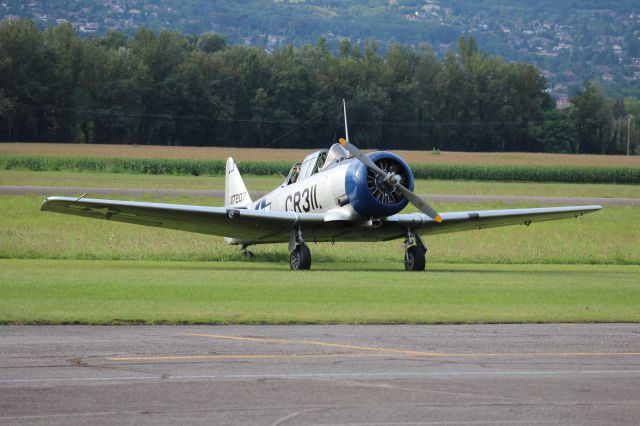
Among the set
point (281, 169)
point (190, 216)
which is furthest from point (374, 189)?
point (281, 169)

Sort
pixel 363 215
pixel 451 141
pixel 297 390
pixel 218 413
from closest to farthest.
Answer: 1. pixel 218 413
2. pixel 297 390
3. pixel 363 215
4. pixel 451 141

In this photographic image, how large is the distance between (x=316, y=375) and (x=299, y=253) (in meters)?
12.4

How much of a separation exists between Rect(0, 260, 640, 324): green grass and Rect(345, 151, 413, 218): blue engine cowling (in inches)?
50.7

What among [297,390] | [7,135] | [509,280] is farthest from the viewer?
[7,135]

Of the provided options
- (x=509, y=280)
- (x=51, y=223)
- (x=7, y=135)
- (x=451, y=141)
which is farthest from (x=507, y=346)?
(x=451, y=141)

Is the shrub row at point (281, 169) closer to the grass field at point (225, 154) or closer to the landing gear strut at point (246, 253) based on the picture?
the grass field at point (225, 154)

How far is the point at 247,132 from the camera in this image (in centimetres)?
10988

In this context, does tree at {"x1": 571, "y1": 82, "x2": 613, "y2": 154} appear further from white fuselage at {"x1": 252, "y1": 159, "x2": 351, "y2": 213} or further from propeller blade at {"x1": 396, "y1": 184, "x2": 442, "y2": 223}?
propeller blade at {"x1": 396, "y1": 184, "x2": 442, "y2": 223}

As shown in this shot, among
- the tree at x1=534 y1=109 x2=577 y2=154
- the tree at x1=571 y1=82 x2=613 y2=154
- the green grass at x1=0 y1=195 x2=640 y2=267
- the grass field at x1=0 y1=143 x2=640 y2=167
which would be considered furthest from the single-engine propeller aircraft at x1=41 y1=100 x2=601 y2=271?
the tree at x1=571 y1=82 x2=613 y2=154

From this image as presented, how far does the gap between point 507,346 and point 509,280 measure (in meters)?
7.97

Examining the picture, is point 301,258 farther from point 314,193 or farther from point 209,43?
point 209,43

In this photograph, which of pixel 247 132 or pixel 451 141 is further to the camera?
pixel 451 141

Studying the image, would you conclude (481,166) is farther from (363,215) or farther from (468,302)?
(468,302)

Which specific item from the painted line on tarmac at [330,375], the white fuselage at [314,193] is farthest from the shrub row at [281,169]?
the painted line on tarmac at [330,375]
